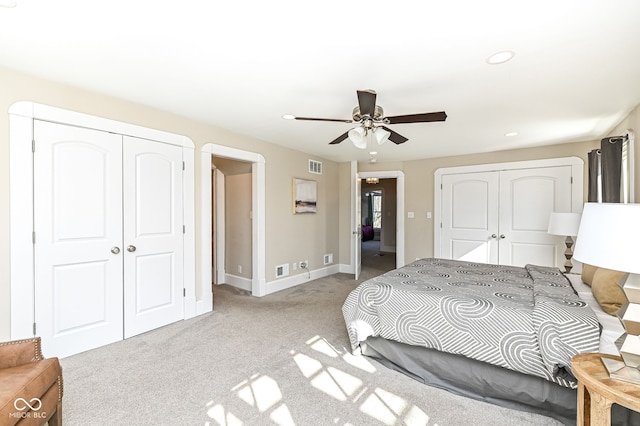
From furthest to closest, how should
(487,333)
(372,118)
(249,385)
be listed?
(372,118), (249,385), (487,333)

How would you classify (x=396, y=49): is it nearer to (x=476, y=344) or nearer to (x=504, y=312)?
(x=504, y=312)

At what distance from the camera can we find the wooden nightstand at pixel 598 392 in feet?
3.82

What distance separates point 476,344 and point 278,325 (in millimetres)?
2004

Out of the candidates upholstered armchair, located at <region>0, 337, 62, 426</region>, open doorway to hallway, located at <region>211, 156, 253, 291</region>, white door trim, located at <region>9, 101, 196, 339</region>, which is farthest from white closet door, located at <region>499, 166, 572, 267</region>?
white door trim, located at <region>9, 101, 196, 339</region>

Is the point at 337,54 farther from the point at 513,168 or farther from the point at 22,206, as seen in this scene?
the point at 513,168

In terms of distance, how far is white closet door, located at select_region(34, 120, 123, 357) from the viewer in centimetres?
252

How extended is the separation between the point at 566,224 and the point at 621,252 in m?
3.19

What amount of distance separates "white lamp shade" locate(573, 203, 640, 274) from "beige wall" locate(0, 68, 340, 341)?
3468 mm

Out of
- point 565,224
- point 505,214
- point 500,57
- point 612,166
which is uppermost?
point 500,57

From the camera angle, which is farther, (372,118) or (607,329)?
(372,118)

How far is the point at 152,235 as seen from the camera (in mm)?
3225

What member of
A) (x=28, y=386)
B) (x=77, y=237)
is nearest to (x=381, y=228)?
(x=77, y=237)

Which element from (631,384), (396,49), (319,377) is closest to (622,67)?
(396,49)

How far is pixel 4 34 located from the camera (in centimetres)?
188
